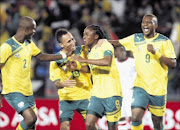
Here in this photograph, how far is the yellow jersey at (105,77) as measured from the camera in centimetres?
607

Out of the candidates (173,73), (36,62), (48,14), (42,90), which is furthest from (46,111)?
(48,14)

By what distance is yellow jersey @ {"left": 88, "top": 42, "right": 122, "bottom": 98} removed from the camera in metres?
6.07

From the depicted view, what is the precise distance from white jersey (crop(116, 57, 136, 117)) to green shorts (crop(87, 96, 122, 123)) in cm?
195

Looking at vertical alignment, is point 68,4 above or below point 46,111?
above

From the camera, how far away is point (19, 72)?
6.61 metres

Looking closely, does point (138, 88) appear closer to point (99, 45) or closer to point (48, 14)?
point (99, 45)

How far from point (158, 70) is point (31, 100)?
2.37 metres

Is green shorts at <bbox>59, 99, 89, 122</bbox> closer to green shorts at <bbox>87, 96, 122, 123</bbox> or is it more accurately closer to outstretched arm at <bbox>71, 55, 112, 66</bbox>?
green shorts at <bbox>87, 96, 122, 123</bbox>

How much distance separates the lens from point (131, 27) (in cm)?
1252

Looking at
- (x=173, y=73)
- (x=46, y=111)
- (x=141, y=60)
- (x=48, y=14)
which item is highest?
(x=48, y=14)

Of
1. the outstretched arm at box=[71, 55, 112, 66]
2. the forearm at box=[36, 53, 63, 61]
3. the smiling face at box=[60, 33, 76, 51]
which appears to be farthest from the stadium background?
the outstretched arm at box=[71, 55, 112, 66]

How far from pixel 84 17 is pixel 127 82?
6.00 m

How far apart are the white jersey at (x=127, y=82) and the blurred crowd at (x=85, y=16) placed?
3.29m

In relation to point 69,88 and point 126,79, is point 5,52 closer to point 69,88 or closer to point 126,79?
point 69,88
